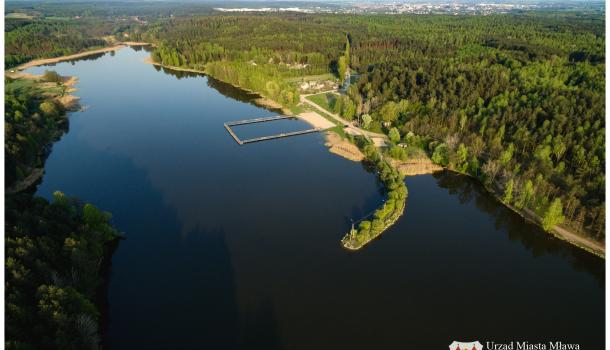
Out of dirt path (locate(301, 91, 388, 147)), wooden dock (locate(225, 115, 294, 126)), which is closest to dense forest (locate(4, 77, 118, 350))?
wooden dock (locate(225, 115, 294, 126))

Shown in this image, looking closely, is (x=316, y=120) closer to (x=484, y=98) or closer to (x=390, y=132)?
(x=390, y=132)

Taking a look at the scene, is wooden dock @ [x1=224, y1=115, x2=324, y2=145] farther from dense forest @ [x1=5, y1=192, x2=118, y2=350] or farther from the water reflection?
dense forest @ [x1=5, y1=192, x2=118, y2=350]

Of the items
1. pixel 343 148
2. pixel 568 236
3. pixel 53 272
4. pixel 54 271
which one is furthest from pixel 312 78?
pixel 53 272

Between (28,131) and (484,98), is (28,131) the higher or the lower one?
the lower one

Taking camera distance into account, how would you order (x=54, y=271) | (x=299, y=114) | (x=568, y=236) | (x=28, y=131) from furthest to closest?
1. (x=299, y=114)
2. (x=28, y=131)
3. (x=568, y=236)
4. (x=54, y=271)

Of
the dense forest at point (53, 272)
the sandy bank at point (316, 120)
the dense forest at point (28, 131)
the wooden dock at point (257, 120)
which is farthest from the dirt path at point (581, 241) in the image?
the dense forest at point (28, 131)

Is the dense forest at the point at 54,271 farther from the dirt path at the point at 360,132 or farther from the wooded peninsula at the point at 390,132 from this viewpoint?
the dirt path at the point at 360,132

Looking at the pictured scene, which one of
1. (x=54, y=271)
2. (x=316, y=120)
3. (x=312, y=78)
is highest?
(x=54, y=271)
